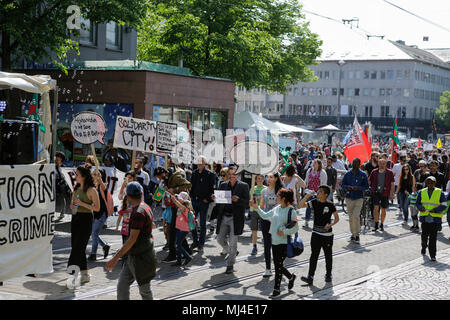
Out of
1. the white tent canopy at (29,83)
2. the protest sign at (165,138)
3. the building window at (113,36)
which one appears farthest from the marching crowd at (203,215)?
the building window at (113,36)

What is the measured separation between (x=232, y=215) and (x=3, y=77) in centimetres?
452

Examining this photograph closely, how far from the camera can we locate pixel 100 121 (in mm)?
14633

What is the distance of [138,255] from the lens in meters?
7.57

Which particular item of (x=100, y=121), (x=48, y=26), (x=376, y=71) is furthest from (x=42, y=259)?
(x=376, y=71)

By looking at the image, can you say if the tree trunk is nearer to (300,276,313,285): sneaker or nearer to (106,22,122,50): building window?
(300,276,313,285): sneaker

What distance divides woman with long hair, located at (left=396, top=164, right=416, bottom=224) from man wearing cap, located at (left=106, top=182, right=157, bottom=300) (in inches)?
458

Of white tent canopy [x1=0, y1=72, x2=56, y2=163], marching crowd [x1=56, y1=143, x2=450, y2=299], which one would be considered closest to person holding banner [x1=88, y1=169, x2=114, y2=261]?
marching crowd [x1=56, y1=143, x2=450, y2=299]

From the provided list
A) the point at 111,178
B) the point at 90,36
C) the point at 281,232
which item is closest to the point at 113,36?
the point at 90,36

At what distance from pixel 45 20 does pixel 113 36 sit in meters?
12.7

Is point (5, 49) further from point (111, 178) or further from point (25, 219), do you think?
point (25, 219)

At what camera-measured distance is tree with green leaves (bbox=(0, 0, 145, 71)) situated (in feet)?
56.1

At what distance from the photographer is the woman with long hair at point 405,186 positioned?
17.9m

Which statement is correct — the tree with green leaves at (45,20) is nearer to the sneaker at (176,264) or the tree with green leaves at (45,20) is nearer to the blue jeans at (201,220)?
the blue jeans at (201,220)

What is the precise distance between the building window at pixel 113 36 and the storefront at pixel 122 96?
5.47 meters
